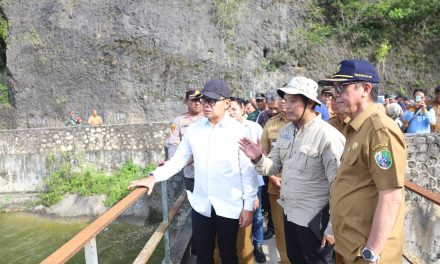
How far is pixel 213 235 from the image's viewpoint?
2617 mm

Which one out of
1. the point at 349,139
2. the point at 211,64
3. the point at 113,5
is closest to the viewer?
the point at 349,139

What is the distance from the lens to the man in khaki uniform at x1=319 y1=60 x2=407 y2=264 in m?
1.50

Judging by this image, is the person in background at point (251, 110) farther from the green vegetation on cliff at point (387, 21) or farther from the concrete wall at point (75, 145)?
the green vegetation on cliff at point (387, 21)

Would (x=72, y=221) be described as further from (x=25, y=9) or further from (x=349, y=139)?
(x=25, y=9)

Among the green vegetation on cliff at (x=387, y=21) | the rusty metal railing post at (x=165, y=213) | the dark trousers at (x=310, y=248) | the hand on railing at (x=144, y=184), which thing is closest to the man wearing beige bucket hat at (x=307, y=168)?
the dark trousers at (x=310, y=248)

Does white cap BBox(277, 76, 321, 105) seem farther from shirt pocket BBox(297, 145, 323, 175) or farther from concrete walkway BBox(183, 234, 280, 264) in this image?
concrete walkway BBox(183, 234, 280, 264)

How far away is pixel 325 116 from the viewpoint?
4004 mm

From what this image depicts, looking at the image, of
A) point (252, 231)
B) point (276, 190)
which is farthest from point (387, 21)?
point (252, 231)

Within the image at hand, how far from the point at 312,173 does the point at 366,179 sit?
65 cm

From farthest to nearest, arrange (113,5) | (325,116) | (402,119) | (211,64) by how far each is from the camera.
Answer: (113,5)
(211,64)
(402,119)
(325,116)

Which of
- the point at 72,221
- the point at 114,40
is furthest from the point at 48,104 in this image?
the point at 72,221

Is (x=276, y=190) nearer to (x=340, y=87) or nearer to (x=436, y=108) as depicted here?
(x=340, y=87)

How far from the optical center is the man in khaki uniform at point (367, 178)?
1500 mm

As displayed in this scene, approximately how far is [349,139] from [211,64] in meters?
14.4
